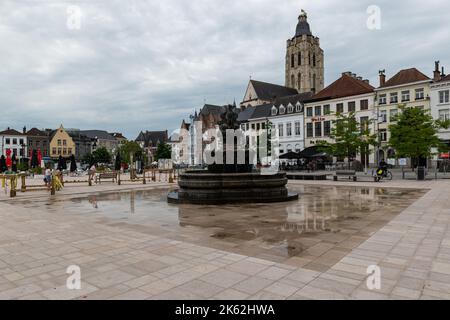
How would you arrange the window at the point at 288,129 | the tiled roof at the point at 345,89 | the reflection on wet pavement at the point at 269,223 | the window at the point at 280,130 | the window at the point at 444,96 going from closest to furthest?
the reflection on wet pavement at the point at 269,223 < the window at the point at 444,96 < the tiled roof at the point at 345,89 < the window at the point at 288,129 < the window at the point at 280,130

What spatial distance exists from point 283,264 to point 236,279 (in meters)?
1.04

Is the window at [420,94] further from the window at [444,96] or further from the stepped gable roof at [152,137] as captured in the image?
the stepped gable roof at [152,137]

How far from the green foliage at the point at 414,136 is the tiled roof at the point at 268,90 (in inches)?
2203

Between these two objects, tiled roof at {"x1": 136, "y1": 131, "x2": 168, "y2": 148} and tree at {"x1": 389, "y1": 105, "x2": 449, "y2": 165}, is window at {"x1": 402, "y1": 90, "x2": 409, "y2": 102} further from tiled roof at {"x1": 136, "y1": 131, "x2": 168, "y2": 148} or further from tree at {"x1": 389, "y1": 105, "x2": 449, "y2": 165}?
tiled roof at {"x1": 136, "y1": 131, "x2": 168, "y2": 148}

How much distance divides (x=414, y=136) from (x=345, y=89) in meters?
28.4

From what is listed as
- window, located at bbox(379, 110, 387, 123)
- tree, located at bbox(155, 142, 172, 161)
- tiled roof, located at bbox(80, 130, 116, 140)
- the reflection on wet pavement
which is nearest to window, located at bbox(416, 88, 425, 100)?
window, located at bbox(379, 110, 387, 123)

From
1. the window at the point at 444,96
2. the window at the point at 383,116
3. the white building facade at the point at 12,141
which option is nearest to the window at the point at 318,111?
the window at the point at 383,116

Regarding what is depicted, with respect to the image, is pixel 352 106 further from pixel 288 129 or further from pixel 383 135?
pixel 288 129

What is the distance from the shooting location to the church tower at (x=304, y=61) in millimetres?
91812

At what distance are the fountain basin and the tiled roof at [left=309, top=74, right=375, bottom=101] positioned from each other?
142ft

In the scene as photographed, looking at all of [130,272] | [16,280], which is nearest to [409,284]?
[130,272]

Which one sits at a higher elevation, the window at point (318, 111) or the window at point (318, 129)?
the window at point (318, 111)

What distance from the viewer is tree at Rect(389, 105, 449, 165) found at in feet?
87.0

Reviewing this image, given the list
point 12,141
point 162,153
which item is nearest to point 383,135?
point 162,153
